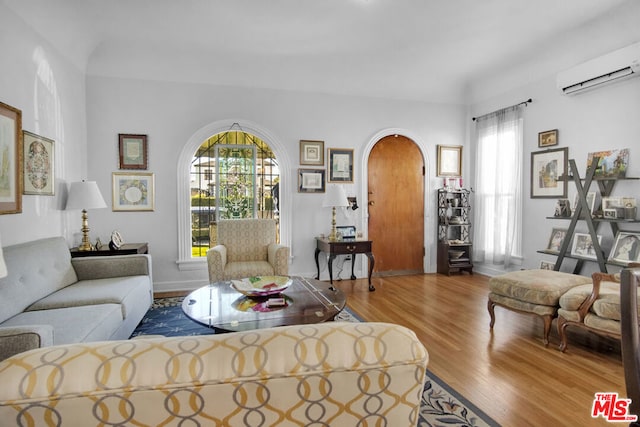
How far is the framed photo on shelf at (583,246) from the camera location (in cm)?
369

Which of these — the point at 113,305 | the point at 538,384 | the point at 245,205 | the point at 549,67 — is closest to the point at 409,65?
the point at 549,67

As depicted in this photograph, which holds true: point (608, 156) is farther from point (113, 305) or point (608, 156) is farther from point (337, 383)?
point (113, 305)

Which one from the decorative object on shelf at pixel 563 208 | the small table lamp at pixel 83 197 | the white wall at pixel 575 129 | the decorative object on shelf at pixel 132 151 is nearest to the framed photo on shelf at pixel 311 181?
the decorative object on shelf at pixel 132 151

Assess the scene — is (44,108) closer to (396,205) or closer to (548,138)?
(396,205)

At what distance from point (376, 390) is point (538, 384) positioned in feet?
6.86

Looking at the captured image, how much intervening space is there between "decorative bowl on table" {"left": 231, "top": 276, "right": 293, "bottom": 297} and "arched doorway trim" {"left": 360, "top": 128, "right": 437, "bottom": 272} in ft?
8.39

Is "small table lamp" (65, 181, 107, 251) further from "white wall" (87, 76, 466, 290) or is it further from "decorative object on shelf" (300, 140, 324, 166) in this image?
"decorative object on shelf" (300, 140, 324, 166)

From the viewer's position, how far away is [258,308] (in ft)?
7.39

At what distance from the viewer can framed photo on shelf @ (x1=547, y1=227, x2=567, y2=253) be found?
4.04m

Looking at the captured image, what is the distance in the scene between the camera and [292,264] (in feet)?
15.9

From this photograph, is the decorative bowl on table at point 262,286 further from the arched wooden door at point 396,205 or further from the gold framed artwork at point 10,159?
the arched wooden door at point 396,205

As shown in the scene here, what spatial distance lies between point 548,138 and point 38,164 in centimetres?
542

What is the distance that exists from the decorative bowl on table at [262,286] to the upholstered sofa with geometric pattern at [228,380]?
175 cm

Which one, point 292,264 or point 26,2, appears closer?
point 26,2
